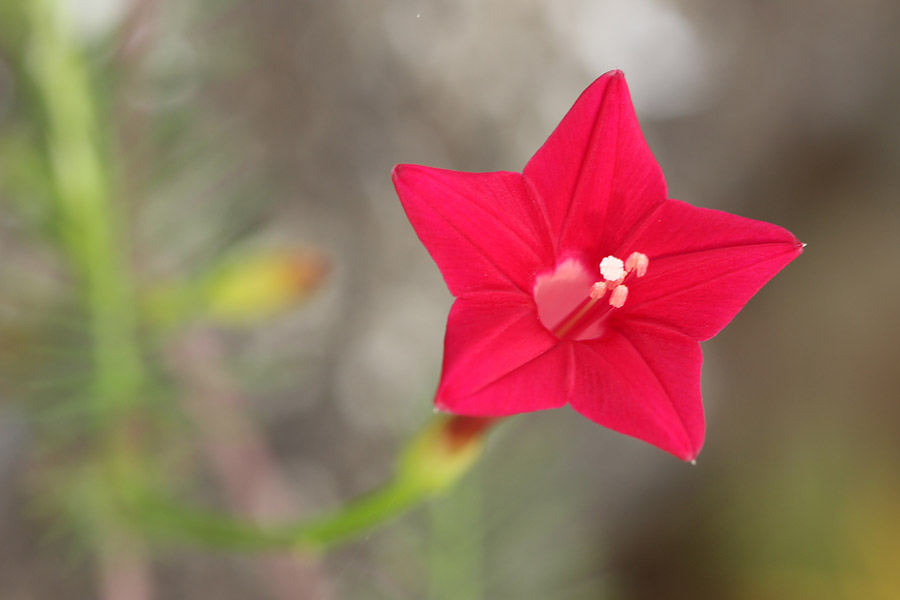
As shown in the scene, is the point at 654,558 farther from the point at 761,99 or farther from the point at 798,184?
the point at 761,99

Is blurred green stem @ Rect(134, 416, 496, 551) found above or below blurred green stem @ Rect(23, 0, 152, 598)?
below

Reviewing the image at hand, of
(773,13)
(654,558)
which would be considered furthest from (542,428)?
(773,13)

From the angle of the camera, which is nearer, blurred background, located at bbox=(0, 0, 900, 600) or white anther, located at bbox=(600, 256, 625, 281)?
white anther, located at bbox=(600, 256, 625, 281)

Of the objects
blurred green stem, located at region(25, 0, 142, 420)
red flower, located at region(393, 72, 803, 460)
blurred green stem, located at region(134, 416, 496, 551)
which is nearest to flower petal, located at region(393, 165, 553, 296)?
red flower, located at region(393, 72, 803, 460)

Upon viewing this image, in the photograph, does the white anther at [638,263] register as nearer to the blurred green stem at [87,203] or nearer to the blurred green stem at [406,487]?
the blurred green stem at [406,487]

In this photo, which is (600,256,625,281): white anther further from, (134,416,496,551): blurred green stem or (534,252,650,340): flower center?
(134,416,496,551): blurred green stem
